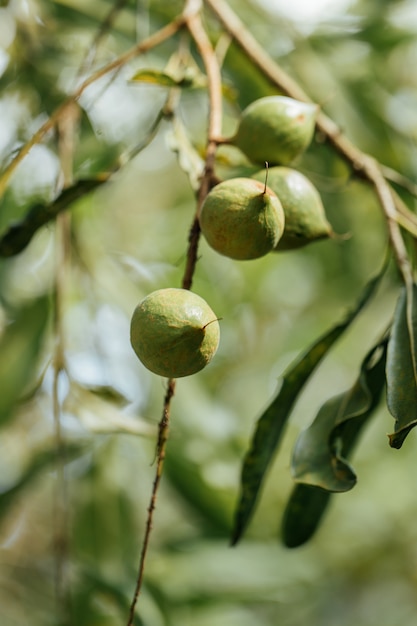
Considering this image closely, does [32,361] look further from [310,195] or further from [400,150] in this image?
[400,150]

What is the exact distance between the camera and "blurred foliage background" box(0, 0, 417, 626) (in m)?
1.46

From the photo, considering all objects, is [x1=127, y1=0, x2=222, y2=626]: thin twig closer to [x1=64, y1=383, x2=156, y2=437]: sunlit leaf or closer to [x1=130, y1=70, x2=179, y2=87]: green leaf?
[x1=130, y1=70, x2=179, y2=87]: green leaf

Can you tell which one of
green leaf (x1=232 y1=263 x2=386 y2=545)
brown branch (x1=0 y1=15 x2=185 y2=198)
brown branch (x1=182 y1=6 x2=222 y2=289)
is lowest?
green leaf (x1=232 y1=263 x2=386 y2=545)

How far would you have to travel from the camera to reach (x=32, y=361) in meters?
1.58

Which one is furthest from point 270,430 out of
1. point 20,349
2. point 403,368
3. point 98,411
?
point 20,349

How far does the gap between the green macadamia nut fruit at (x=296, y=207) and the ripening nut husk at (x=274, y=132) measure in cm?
3

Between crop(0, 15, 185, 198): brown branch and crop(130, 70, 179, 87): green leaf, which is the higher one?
crop(0, 15, 185, 198): brown branch

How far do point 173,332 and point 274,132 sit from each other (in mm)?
345

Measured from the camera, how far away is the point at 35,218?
1.04 meters

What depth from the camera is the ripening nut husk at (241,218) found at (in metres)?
0.79

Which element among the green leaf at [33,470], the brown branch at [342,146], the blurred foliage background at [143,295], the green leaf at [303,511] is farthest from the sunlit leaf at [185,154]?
the green leaf at [33,470]

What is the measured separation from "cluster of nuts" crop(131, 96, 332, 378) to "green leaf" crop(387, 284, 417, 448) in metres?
0.15

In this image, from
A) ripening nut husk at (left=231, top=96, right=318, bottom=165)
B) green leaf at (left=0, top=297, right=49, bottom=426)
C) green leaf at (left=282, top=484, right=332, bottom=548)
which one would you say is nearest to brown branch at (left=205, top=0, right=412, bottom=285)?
ripening nut husk at (left=231, top=96, right=318, bottom=165)

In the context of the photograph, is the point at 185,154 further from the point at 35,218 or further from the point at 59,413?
the point at 59,413
